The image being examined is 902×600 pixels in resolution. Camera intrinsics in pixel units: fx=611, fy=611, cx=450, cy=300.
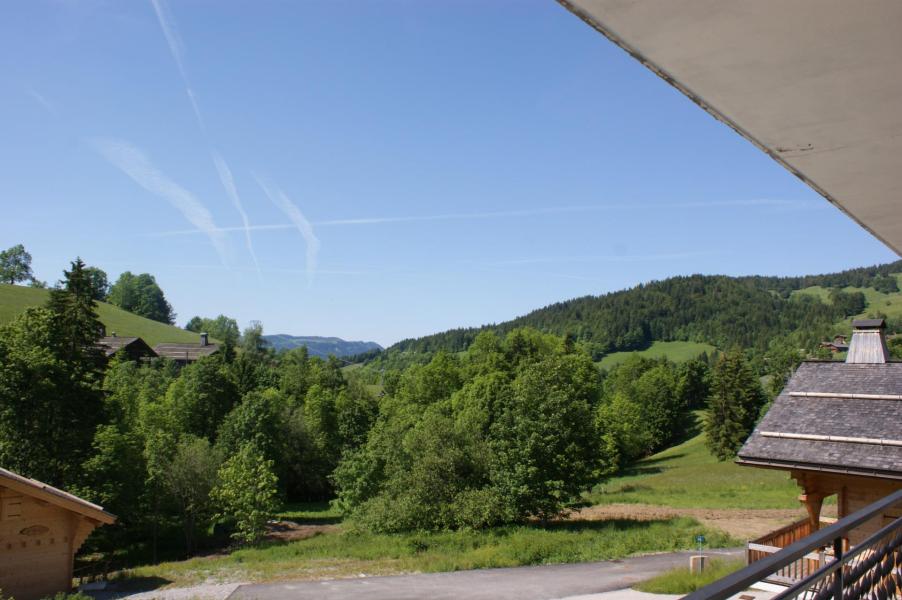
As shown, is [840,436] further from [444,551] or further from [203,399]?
[203,399]

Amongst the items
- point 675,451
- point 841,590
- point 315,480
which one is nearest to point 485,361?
point 315,480

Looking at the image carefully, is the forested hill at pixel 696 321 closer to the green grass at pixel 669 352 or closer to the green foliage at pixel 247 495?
the green grass at pixel 669 352

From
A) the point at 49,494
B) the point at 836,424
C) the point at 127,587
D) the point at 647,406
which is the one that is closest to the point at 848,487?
the point at 836,424

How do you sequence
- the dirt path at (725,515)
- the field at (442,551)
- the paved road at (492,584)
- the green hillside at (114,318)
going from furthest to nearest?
the green hillside at (114,318) → the dirt path at (725,515) → the field at (442,551) → the paved road at (492,584)

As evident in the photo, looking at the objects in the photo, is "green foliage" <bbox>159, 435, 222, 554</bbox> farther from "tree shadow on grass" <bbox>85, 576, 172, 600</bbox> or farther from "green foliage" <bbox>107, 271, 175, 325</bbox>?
"green foliage" <bbox>107, 271, 175, 325</bbox>

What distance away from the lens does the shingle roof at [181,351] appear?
96438mm

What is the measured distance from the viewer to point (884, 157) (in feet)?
9.73

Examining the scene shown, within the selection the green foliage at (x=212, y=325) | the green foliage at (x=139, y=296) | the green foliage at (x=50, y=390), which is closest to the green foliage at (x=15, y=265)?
the green foliage at (x=139, y=296)

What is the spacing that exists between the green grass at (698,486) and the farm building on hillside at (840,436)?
71.8 feet

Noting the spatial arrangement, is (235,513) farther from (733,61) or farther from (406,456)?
(733,61)

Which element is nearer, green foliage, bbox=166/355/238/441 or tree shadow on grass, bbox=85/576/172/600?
tree shadow on grass, bbox=85/576/172/600

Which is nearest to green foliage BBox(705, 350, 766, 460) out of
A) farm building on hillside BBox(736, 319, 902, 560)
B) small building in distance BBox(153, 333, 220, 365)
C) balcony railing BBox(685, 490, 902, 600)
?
farm building on hillside BBox(736, 319, 902, 560)

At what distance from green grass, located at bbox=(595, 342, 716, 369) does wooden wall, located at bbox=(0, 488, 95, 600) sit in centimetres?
13485

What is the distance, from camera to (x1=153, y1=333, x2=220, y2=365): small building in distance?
9588 cm
